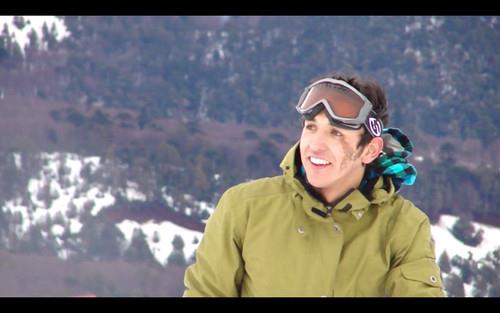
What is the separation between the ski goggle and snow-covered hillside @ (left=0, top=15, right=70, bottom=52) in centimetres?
3296

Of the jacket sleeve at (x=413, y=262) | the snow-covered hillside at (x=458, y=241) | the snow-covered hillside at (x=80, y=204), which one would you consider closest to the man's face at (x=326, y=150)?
the jacket sleeve at (x=413, y=262)

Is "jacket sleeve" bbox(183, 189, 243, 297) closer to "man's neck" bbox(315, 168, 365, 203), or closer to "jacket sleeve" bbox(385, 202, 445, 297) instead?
"man's neck" bbox(315, 168, 365, 203)

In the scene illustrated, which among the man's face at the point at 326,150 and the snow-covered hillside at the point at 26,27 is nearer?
the man's face at the point at 326,150

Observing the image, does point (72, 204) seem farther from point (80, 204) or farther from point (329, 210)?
point (329, 210)

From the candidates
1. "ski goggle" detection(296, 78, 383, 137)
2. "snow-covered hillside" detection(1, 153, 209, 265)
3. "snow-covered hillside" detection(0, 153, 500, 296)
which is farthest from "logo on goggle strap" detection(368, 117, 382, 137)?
"snow-covered hillside" detection(1, 153, 209, 265)

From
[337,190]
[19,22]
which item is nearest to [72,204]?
[19,22]

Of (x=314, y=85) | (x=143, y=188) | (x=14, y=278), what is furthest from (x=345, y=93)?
(x=143, y=188)

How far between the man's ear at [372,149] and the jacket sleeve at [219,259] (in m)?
0.32

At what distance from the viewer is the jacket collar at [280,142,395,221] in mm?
1845

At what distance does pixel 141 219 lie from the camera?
2541cm

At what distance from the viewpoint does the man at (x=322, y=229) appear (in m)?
1.81

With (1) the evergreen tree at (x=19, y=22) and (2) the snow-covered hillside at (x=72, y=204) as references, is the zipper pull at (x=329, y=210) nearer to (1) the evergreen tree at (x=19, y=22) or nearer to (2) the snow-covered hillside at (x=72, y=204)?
(2) the snow-covered hillside at (x=72, y=204)

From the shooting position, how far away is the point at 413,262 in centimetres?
183

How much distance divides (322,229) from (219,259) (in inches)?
8.6
